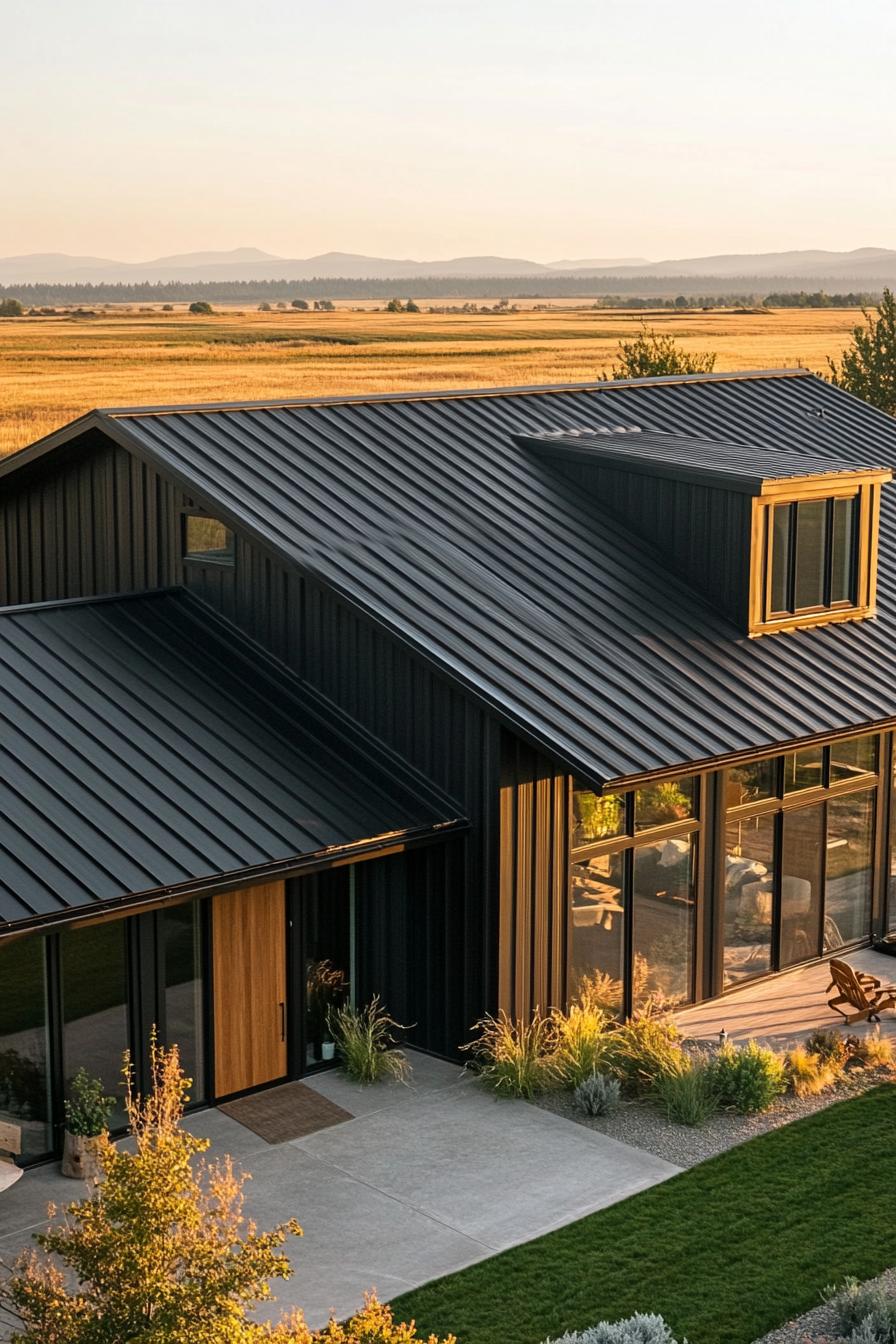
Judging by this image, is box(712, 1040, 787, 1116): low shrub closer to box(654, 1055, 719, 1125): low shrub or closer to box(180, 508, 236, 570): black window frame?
box(654, 1055, 719, 1125): low shrub

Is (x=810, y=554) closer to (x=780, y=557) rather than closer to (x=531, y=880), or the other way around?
(x=780, y=557)

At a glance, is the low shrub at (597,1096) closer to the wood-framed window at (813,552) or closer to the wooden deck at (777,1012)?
the wooden deck at (777,1012)

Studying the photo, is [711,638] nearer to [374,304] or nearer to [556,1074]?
[556,1074]

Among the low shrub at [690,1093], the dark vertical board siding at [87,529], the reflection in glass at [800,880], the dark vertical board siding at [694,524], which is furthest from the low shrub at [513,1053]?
the dark vertical board siding at [87,529]

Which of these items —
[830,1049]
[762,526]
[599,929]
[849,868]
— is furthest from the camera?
[849,868]

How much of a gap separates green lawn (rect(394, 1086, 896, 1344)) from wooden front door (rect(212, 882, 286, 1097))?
3.85m

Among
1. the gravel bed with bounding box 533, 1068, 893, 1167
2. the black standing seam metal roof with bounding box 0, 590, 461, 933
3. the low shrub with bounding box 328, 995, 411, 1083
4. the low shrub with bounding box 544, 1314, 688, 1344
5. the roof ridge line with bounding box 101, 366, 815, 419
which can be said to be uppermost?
the roof ridge line with bounding box 101, 366, 815, 419

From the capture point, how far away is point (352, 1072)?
53.6ft

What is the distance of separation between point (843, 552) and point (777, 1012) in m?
5.77

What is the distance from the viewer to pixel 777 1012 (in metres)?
18.1

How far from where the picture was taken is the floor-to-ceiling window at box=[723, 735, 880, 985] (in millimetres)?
18578

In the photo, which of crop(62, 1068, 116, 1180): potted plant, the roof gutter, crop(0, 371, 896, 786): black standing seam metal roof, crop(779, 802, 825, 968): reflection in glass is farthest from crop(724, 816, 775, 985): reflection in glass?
crop(62, 1068, 116, 1180): potted plant

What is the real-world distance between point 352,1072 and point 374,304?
452 feet

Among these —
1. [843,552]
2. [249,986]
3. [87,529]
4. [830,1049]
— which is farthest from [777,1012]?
[87,529]
